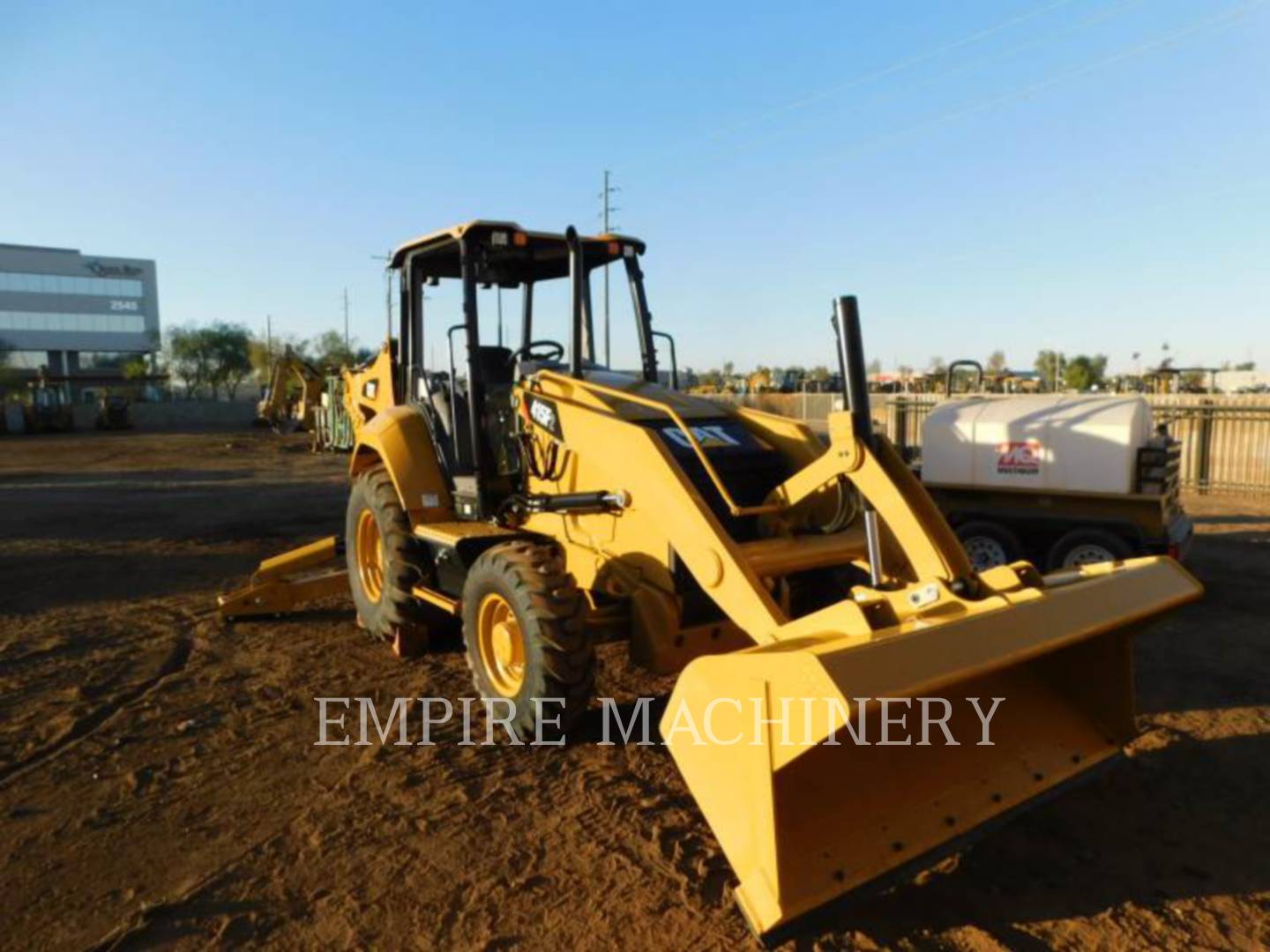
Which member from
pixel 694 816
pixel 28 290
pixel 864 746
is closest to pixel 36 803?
pixel 694 816

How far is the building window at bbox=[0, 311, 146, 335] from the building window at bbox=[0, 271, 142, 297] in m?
1.82

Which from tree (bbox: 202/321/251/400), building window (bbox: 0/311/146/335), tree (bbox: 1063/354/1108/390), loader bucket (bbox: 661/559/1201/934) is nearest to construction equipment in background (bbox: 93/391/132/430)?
tree (bbox: 202/321/251/400)

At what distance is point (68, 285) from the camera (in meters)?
71.4

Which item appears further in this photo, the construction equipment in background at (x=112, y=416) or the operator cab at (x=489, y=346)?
the construction equipment in background at (x=112, y=416)

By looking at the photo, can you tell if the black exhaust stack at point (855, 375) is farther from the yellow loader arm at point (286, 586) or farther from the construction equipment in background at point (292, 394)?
the construction equipment in background at point (292, 394)

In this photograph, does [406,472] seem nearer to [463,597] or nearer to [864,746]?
[463,597]

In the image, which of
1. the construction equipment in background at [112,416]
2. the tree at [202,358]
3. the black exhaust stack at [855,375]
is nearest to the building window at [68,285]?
the tree at [202,358]

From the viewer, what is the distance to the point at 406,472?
5594 mm

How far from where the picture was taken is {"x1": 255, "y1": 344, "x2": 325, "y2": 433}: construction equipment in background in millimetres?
27031

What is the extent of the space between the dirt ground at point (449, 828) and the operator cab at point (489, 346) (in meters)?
1.44

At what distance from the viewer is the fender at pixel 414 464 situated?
557cm

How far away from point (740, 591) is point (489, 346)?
2976 mm

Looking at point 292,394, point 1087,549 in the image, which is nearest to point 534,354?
point 1087,549

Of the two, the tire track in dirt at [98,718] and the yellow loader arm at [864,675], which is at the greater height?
the yellow loader arm at [864,675]
